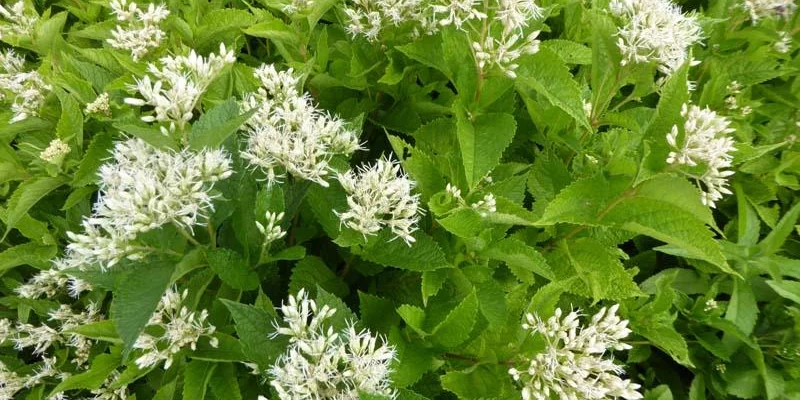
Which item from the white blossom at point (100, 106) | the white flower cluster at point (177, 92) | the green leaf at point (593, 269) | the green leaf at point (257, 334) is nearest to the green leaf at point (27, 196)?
the white blossom at point (100, 106)

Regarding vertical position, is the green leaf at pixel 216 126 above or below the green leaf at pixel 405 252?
above

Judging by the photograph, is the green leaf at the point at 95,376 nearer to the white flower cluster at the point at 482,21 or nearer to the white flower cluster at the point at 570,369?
the white flower cluster at the point at 570,369

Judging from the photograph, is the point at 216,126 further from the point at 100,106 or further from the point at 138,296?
the point at 100,106

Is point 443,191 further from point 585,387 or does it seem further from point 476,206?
point 585,387

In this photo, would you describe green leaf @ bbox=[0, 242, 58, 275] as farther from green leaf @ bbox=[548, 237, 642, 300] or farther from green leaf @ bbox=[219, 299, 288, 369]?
green leaf @ bbox=[548, 237, 642, 300]

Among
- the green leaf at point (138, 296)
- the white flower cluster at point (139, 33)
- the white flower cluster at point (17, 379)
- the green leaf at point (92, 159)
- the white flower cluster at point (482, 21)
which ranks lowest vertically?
the white flower cluster at point (17, 379)

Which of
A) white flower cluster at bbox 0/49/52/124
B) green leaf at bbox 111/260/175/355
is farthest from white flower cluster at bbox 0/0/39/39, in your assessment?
green leaf at bbox 111/260/175/355

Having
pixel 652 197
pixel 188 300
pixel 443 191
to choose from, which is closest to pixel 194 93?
pixel 188 300
